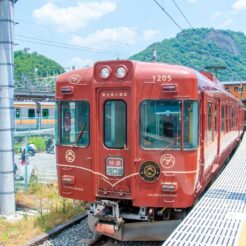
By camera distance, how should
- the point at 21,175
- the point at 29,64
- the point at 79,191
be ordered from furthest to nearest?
the point at 29,64 < the point at 21,175 < the point at 79,191

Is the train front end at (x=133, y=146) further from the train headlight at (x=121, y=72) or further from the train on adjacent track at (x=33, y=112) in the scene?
the train on adjacent track at (x=33, y=112)

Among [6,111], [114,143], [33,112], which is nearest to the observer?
[114,143]

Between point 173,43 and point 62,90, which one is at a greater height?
point 173,43

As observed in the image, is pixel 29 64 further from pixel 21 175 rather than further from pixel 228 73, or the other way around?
pixel 21 175

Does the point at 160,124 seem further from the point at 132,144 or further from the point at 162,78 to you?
the point at 162,78

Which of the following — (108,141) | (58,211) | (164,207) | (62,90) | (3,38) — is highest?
(3,38)

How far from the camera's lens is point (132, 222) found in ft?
21.4

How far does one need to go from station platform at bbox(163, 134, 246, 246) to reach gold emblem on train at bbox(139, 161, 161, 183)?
77cm

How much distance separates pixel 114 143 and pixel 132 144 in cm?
36

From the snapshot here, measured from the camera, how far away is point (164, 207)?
6133 mm

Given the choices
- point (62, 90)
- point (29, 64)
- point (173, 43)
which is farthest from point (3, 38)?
point (29, 64)

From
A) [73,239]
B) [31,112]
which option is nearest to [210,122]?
[73,239]

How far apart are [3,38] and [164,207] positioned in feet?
16.9

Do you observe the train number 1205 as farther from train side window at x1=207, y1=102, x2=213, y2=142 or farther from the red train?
train side window at x1=207, y1=102, x2=213, y2=142
